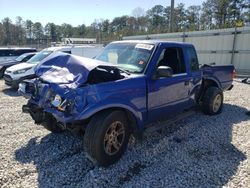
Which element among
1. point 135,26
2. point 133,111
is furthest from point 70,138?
point 135,26

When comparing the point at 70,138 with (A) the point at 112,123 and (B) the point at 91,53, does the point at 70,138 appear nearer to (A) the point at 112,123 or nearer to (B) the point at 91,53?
(A) the point at 112,123

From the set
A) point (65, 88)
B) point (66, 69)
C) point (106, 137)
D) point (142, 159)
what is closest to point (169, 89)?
point (142, 159)

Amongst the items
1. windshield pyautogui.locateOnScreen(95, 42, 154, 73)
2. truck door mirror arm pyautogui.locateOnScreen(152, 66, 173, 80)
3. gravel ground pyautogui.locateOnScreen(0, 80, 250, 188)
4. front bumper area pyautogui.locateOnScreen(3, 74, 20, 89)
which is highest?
windshield pyautogui.locateOnScreen(95, 42, 154, 73)

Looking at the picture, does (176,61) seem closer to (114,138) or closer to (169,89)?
(169,89)

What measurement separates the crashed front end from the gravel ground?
0.60m

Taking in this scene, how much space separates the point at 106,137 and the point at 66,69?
1225 millimetres

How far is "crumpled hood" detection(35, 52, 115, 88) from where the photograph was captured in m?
3.50

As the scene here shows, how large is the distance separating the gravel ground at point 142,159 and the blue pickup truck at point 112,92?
1.04ft

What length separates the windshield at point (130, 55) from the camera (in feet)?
14.1

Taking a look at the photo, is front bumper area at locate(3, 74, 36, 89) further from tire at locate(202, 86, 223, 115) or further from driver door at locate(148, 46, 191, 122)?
tire at locate(202, 86, 223, 115)

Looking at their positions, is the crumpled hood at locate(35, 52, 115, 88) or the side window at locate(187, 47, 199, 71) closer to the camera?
the crumpled hood at locate(35, 52, 115, 88)

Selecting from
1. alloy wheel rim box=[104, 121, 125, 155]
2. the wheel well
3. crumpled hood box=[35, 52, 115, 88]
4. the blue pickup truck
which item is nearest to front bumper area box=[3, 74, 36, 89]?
the blue pickup truck

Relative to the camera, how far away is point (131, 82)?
3.81 meters

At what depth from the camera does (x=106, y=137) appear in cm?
357
